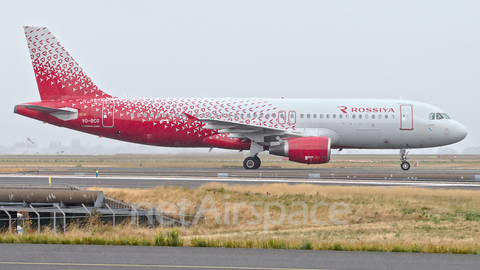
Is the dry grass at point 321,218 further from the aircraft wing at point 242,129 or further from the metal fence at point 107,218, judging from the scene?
the aircraft wing at point 242,129

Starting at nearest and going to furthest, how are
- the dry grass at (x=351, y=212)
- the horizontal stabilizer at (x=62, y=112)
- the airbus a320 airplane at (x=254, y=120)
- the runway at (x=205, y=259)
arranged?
the runway at (x=205, y=259), the dry grass at (x=351, y=212), the airbus a320 airplane at (x=254, y=120), the horizontal stabilizer at (x=62, y=112)

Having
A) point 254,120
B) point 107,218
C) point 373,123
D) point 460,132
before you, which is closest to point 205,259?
point 107,218

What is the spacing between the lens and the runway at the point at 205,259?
892 centimetres

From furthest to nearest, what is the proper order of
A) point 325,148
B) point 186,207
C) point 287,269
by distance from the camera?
point 325,148
point 186,207
point 287,269

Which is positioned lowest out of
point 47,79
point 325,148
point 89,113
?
point 325,148

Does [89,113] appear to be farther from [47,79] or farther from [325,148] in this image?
[325,148]

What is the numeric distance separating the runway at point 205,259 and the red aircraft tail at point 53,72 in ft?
86.1

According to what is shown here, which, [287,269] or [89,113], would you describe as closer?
[287,269]

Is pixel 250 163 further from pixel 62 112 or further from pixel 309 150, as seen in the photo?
pixel 62 112

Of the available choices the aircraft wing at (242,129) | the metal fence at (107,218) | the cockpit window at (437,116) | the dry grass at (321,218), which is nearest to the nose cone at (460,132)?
the cockpit window at (437,116)

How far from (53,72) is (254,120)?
15323mm

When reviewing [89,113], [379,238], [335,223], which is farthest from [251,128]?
[379,238]

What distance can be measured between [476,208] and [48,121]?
27.8m

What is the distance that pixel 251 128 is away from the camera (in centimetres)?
3128
